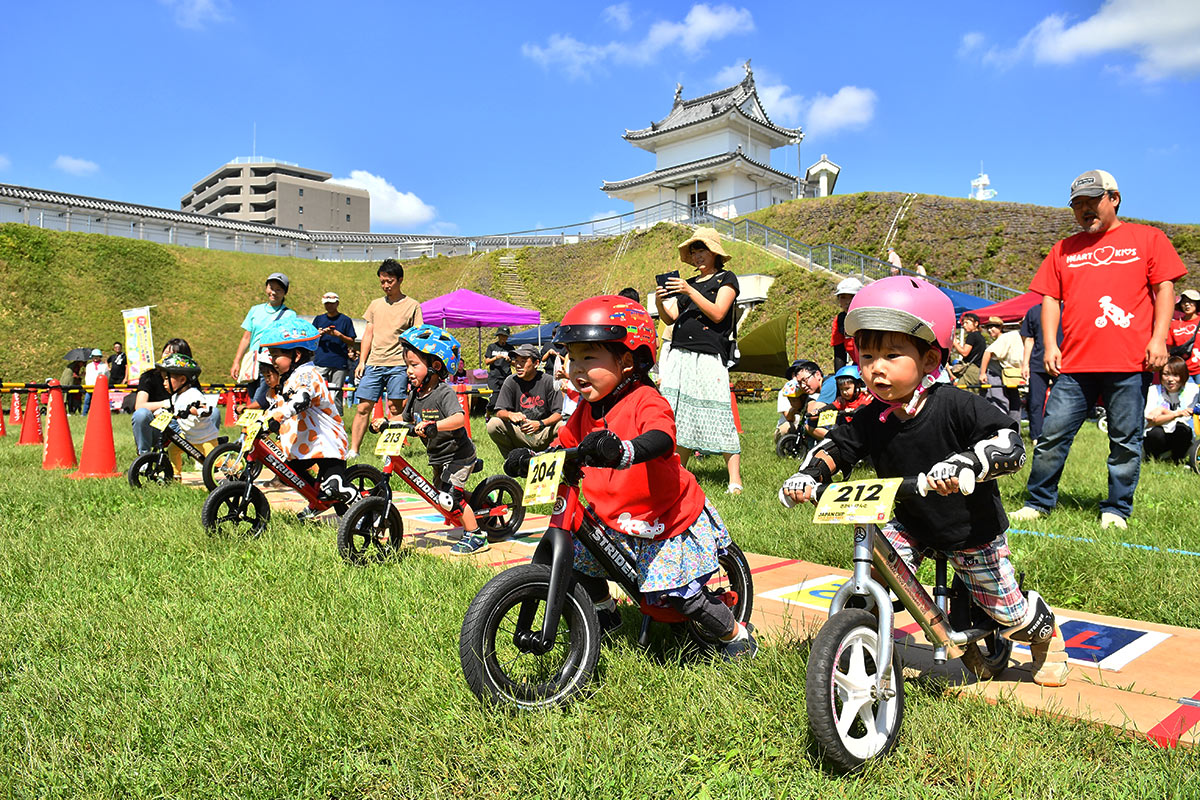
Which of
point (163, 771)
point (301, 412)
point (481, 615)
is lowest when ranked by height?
point (163, 771)

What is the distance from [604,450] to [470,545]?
2836 mm

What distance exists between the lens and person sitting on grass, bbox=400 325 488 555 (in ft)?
16.9

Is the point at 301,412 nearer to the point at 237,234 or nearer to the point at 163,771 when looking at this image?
the point at 163,771

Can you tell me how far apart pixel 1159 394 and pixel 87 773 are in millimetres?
9426

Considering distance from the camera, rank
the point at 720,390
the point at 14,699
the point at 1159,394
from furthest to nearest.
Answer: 1. the point at 1159,394
2. the point at 720,390
3. the point at 14,699

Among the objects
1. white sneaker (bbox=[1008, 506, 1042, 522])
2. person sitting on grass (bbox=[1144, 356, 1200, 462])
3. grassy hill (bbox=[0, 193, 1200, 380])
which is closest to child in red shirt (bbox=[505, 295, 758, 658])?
white sneaker (bbox=[1008, 506, 1042, 522])

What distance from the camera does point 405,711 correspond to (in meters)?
2.38

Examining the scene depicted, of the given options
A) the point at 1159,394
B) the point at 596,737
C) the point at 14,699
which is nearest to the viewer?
the point at 596,737

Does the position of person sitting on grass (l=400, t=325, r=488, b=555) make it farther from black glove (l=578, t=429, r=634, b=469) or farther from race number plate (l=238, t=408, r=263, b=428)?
black glove (l=578, t=429, r=634, b=469)

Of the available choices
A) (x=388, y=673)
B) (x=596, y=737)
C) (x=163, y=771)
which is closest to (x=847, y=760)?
(x=596, y=737)

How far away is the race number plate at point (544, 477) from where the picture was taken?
2.42 m

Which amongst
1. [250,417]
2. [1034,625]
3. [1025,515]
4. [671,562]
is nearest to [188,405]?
[250,417]

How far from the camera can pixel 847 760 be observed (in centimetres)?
200

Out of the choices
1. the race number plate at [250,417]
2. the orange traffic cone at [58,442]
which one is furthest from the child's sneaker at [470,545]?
the orange traffic cone at [58,442]
